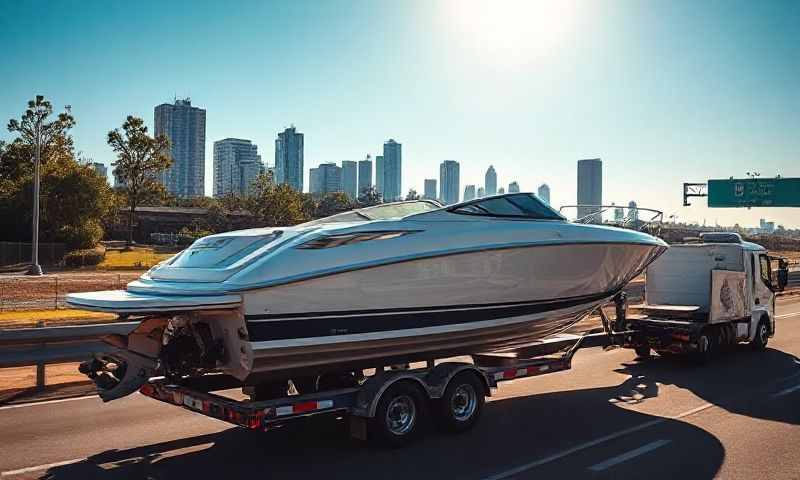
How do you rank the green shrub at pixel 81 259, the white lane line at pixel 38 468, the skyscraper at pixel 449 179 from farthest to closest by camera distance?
1. the skyscraper at pixel 449 179
2. the green shrub at pixel 81 259
3. the white lane line at pixel 38 468

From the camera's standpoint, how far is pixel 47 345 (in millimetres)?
10242

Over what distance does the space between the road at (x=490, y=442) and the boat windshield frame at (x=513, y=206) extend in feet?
8.48

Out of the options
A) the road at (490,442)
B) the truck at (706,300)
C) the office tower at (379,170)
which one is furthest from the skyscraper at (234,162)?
the road at (490,442)

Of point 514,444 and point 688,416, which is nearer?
point 514,444

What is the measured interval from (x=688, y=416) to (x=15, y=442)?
26.1 feet

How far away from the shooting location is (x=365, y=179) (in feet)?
594

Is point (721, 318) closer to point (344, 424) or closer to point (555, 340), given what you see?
point (555, 340)

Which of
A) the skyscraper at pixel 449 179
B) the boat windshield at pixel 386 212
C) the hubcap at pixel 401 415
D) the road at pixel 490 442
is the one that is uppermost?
the skyscraper at pixel 449 179

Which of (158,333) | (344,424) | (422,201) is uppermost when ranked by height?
(422,201)

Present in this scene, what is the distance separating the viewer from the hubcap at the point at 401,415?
24.3 ft

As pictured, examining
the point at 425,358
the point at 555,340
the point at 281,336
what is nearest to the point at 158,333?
the point at 281,336

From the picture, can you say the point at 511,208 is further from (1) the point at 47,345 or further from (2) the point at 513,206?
(1) the point at 47,345

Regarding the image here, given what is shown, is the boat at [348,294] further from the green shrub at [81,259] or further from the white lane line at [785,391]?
the green shrub at [81,259]

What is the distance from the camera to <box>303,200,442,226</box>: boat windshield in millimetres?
8477
